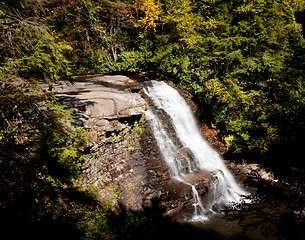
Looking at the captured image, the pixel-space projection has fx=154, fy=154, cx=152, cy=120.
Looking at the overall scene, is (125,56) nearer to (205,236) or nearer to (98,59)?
(98,59)

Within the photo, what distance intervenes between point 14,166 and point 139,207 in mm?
4364

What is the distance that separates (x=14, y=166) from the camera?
303 centimetres

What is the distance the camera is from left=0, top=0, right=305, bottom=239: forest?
3.30 m

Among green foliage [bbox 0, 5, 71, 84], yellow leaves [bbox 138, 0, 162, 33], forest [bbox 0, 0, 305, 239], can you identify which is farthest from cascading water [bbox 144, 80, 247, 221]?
yellow leaves [bbox 138, 0, 162, 33]

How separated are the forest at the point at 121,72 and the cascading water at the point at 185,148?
1.37 meters

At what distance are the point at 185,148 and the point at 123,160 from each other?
11.1 ft

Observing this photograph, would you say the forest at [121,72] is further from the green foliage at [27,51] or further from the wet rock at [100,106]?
the wet rock at [100,106]

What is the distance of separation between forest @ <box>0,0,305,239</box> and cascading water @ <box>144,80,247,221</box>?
4.49 ft

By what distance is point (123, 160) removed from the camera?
6922mm

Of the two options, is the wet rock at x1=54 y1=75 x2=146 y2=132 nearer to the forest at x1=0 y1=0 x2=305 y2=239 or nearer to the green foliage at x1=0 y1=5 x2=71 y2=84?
the forest at x1=0 y1=0 x2=305 y2=239

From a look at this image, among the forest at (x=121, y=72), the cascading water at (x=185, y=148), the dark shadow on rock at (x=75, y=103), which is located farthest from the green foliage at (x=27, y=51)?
the cascading water at (x=185, y=148)

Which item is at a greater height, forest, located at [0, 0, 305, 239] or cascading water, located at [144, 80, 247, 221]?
forest, located at [0, 0, 305, 239]

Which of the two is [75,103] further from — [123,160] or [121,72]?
[121,72]

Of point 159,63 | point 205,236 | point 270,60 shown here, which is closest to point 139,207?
point 205,236
